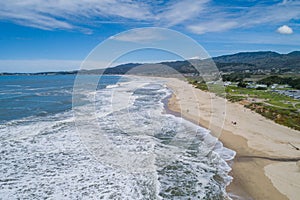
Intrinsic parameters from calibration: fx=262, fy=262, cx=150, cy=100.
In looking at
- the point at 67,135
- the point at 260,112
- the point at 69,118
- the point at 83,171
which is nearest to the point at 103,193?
the point at 83,171

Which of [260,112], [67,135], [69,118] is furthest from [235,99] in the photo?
[67,135]

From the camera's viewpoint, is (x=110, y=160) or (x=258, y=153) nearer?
(x=110, y=160)

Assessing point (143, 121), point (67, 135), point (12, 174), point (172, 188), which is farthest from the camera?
point (143, 121)

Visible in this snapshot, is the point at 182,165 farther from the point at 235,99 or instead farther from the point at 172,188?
the point at 235,99

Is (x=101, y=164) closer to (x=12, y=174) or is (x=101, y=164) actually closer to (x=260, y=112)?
(x=12, y=174)

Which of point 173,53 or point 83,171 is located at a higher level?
point 173,53

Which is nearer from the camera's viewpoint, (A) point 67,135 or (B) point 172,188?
(B) point 172,188

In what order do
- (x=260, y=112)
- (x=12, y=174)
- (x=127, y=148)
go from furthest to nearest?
(x=260, y=112) → (x=127, y=148) → (x=12, y=174)
